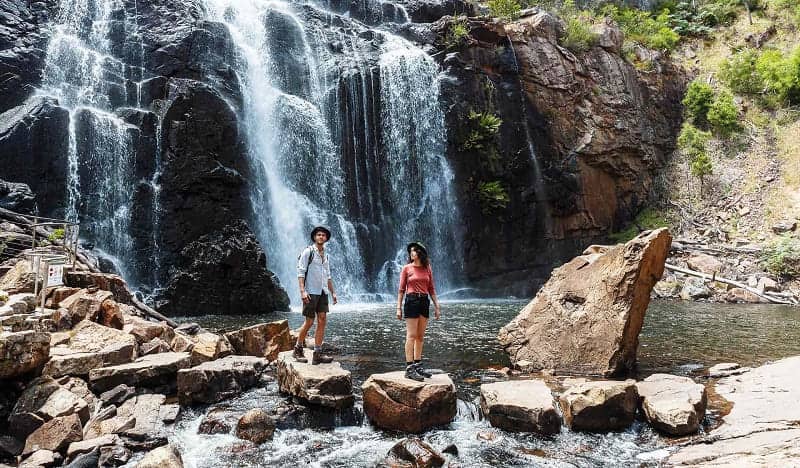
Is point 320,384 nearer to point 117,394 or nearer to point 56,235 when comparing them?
point 117,394

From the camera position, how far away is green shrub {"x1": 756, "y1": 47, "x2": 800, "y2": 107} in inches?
1141

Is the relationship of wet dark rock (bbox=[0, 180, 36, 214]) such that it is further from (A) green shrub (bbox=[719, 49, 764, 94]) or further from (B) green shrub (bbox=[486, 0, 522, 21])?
(A) green shrub (bbox=[719, 49, 764, 94])

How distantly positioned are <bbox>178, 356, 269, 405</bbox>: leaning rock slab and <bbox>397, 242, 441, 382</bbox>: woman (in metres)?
2.63

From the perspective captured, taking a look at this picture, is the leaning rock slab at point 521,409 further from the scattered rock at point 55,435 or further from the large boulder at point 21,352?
the large boulder at point 21,352

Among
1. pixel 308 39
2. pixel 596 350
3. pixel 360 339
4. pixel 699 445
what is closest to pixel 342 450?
pixel 699 445

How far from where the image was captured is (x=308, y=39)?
2477cm

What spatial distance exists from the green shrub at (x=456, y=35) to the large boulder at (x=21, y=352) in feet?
76.5

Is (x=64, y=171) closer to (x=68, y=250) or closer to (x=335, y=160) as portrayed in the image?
(x=68, y=250)

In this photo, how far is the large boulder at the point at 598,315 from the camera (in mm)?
8555

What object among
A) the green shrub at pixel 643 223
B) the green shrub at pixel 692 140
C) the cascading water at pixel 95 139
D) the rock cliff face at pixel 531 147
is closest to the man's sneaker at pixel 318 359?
the cascading water at pixel 95 139

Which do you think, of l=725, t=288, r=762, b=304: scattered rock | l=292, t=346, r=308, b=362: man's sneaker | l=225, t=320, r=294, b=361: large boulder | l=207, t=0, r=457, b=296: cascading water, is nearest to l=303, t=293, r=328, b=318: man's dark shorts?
l=292, t=346, r=308, b=362: man's sneaker

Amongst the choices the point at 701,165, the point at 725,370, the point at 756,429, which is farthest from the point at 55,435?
the point at 701,165

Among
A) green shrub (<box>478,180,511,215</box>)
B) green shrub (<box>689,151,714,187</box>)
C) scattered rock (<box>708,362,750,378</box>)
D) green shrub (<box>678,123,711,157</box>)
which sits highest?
green shrub (<box>678,123,711,157</box>)

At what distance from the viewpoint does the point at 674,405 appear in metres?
6.21
